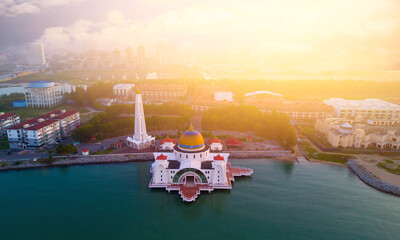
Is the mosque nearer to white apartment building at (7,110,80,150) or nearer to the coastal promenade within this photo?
the coastal promenade

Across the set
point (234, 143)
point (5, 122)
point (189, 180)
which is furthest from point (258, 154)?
point (5, 122)

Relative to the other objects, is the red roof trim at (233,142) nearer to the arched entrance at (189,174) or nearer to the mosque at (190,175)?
the mosque at (190,175)

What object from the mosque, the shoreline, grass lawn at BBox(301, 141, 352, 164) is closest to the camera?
the mosque

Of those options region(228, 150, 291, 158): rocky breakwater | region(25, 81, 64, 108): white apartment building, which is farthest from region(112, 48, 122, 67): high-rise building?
region(228, 150, 291, 158): rocky breakwater

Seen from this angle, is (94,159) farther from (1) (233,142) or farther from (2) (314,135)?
(2) (314,135)

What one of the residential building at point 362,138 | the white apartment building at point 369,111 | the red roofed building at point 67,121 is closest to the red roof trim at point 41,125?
the red roofed building at point 67,121
